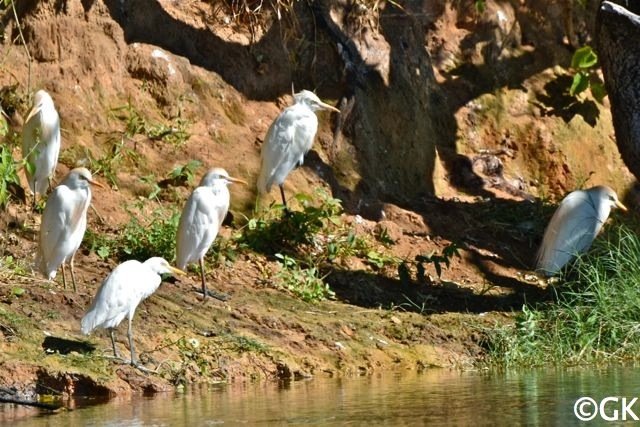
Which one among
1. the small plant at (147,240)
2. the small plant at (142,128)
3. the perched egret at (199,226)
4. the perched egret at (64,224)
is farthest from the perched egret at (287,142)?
Answer: the perched egret at (64,224)

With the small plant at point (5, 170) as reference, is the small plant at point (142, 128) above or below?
above

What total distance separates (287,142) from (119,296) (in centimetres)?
410

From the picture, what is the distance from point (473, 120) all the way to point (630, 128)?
220 inches

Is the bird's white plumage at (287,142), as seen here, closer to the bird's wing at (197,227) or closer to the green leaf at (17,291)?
the bird's wing at (197,227)

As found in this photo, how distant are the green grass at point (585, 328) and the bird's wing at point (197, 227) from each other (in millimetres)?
2163

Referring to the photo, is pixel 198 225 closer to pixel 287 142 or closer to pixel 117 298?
pixel 287 142

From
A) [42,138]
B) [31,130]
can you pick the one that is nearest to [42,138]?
[42,138]

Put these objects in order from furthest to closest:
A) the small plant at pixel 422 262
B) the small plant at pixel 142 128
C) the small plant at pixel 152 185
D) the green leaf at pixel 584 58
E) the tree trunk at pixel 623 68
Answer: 1. the small plant at pixel 142 128
2. the green leaf at pixel 584 58
3. the small plant at pixel 152 185
4. the small plant at pixel 422 262
5. the tree trunk at pixel 623 68

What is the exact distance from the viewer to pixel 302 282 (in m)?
10.8

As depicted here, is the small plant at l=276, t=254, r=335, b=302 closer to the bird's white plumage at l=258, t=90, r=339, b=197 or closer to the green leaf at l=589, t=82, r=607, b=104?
the bird's white plumage at l=258, t=90, r=339, b=197

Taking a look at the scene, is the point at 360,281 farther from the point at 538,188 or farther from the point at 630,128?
the point at 538,188

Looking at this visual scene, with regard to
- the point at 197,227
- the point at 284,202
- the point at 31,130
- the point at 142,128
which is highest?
the point at 142,128

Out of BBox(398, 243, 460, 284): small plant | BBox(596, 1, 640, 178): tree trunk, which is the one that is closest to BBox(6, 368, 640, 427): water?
BBox(596, 1, 640, 178): tree trunk

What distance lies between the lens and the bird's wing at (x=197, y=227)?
32.9 ft
